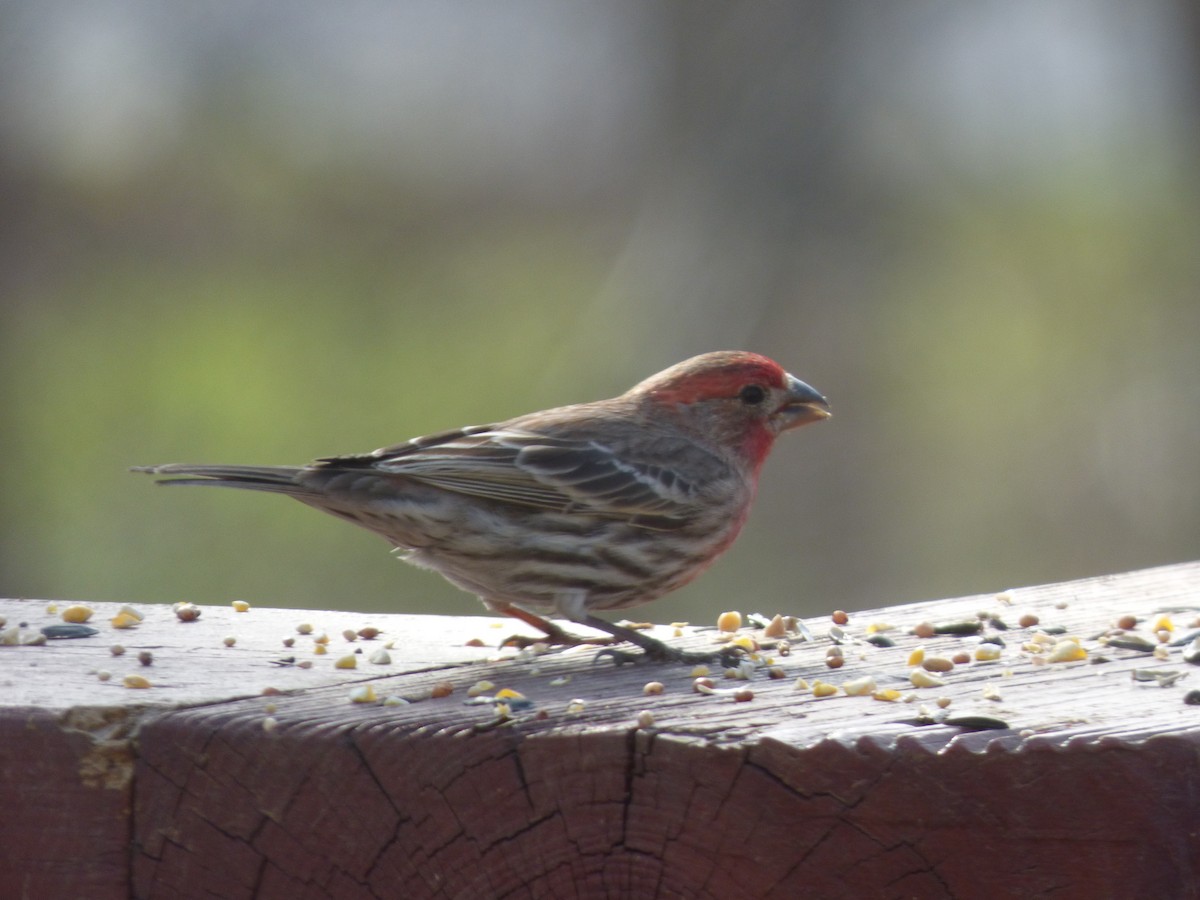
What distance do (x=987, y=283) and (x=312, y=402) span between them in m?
5.09

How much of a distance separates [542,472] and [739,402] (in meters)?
0.87

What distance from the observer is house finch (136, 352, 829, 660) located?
14.3 feet

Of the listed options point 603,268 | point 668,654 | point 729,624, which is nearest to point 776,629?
point 729,624

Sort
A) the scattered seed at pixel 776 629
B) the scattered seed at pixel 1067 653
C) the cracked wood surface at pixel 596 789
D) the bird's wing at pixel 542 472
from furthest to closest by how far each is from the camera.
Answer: the bird's wing at pixel 542 472, the scattered seed at pixel 776 629, the scattered seed at pixel 1067 653, the cracked wood surface at pixel 596 789

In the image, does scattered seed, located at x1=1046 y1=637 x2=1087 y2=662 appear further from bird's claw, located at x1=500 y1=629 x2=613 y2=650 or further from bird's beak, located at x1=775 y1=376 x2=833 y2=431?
bird's beak, located at x1=775 y1=376 x2=833 y2=431

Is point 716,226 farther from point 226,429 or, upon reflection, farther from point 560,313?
point 226,429

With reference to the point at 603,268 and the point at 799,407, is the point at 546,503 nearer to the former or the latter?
the point at 799,407

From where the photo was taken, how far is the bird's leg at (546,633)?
13.2 ft

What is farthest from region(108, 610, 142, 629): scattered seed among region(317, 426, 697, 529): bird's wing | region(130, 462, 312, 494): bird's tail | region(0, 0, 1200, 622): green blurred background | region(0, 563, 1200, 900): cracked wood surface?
Result: region(0, 0, 1200, 622): green blurred background

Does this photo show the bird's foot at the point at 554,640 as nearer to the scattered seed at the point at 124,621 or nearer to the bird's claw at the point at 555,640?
the bird's claw at the point at 555,640

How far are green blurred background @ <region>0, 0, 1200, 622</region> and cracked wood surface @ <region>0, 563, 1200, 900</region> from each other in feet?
22.8

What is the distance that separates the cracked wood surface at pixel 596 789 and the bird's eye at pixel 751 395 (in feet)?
7.11

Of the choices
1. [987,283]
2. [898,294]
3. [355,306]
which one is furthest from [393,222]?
[987,283]

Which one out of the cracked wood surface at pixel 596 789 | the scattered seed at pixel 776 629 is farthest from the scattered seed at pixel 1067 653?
the scattered seed at pixel 776 629
